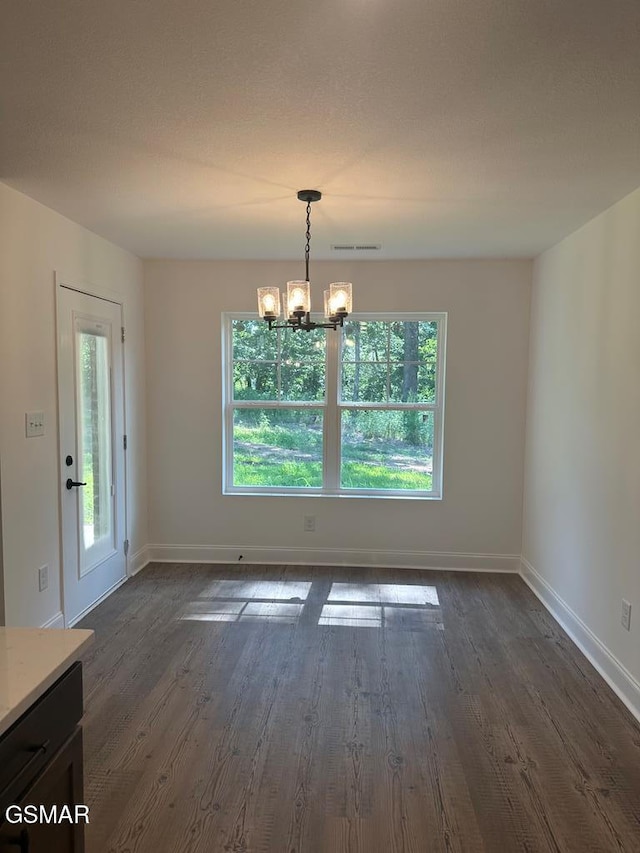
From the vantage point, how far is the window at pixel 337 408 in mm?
4289

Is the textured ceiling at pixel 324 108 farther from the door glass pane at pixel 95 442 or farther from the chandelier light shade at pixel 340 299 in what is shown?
the door glass pane at pixel 95 442

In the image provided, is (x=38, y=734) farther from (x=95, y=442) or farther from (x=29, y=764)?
(x=95, y=442)

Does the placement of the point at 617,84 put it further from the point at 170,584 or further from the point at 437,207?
the point at 170,584

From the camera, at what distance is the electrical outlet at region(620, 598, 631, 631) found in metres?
2.55

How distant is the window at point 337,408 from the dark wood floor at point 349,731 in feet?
3.61

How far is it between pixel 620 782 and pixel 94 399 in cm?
348

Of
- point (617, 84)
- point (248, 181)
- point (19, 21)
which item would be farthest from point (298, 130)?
point (617, 84)

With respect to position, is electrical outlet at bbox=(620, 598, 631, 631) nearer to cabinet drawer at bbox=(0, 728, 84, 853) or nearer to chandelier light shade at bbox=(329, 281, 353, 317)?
chandelier light shade at bbox=(329, 281, 353, 317)

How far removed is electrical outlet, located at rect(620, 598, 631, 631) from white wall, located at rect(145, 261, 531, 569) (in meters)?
1.61

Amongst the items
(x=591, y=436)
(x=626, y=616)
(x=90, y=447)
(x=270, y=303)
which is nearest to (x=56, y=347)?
(x=90, y=447)

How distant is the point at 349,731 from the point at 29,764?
1.56 metres

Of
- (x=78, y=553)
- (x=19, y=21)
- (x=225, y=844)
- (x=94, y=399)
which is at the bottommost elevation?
(x=225, y=844)

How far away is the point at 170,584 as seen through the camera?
3924mm

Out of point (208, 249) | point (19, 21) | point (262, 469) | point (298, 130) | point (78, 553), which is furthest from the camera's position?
point (262, 469)
